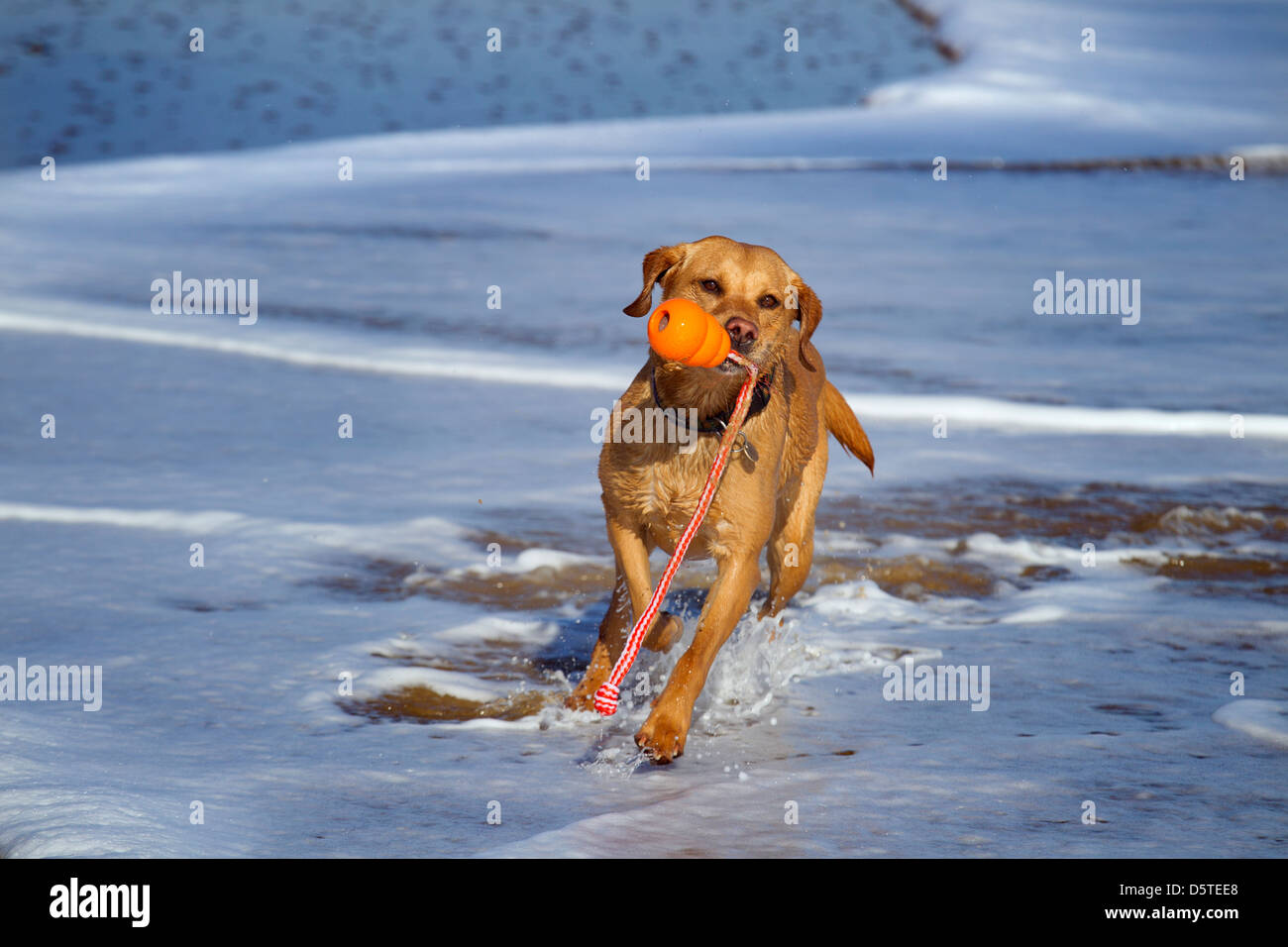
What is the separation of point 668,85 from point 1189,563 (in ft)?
64.4

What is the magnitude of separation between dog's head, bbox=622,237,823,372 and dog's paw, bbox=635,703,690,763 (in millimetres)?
973

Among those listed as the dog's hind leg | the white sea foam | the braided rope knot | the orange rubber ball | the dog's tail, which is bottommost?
the white sea foam

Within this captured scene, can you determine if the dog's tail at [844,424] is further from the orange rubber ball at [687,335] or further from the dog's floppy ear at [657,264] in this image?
the orange rubber ball at [687,335]

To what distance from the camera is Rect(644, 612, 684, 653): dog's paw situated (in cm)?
453

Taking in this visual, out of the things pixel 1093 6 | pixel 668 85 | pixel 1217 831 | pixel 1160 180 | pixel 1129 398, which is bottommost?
pixel 1217 831

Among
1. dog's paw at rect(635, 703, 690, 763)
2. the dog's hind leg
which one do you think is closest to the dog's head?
the dog's hind leg

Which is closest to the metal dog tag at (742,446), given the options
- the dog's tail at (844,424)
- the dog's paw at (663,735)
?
the dog's paw at (663,735)

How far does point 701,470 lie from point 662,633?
60 centimetres

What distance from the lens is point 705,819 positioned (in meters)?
3.51

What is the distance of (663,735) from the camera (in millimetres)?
3977

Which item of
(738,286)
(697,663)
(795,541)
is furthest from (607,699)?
(795,541)

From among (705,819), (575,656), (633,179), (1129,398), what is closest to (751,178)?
(633,179)

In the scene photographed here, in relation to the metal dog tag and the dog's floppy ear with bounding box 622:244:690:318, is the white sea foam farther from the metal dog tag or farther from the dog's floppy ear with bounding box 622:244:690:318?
the dog's floppy ear with bounding box 622:244:690:318
